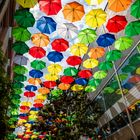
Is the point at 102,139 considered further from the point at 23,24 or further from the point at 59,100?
the point at 23,24

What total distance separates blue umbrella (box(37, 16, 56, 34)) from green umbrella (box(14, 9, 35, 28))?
84 cm

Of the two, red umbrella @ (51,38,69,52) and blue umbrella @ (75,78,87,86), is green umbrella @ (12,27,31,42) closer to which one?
red umbrella @ (51,38,69,52)

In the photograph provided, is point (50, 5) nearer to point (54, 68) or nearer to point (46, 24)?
point (46, 24)

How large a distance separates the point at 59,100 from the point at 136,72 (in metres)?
10.5

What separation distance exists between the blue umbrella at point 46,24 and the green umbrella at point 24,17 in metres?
0.84

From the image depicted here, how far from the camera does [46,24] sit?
38.6 feet

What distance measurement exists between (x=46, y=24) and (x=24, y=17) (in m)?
1.30

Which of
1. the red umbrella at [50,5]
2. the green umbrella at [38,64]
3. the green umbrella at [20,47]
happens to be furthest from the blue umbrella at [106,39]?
the green umbrella at [20,47]

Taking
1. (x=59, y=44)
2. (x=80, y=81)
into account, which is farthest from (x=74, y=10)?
(x=80, y=81)

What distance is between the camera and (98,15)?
11.7 m

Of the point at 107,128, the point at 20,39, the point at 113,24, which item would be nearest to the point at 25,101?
the point at 107,128

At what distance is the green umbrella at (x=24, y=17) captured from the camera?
10758mm

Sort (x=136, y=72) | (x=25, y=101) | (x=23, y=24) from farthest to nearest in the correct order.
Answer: (x=25, y=101) < (x=136, y=72) < (x=23, y=24)

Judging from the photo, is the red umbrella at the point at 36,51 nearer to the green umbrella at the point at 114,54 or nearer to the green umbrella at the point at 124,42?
the green umbrella at the point at 114,54
